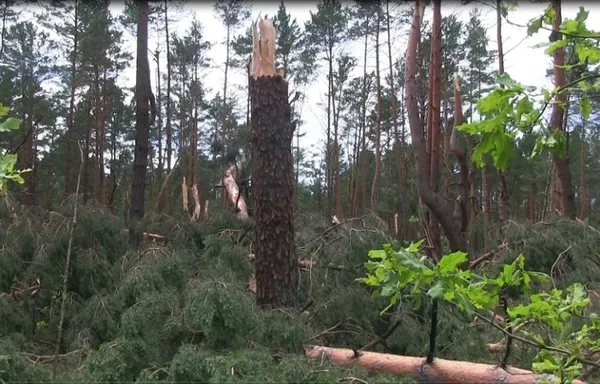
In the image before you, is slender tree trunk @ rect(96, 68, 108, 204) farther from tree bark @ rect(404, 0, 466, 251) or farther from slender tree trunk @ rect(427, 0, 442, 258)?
tree bark @ rect(404, 0, 466, 251)

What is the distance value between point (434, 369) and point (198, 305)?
1.46 metres

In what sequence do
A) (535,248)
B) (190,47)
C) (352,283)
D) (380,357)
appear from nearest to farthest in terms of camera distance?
(380,357)
(352,283)
(535,248)
(190,47)

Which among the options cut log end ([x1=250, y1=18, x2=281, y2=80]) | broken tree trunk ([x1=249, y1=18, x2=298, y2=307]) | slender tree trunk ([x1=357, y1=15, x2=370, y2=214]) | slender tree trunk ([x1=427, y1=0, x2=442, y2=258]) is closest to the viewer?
broken tree trunk ([x1=249, y1=18, x2=298, y2=307])

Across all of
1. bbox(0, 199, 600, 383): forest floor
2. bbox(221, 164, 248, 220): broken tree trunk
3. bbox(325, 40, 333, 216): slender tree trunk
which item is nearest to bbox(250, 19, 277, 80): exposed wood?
bbox(0, 199, 600, 383): forest floor

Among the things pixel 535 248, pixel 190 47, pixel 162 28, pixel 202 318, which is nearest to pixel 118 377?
pixel 202 318

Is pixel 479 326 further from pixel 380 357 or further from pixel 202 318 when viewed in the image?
pixel 202 318

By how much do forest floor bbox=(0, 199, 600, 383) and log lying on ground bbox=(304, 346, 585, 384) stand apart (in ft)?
0.91

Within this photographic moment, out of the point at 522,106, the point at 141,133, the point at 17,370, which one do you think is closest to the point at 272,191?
the point at 17,370

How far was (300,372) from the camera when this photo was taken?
2857 millimetres

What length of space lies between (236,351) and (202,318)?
0.84ft

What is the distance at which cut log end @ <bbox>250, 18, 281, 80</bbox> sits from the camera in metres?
4.47

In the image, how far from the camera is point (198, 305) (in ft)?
10.5

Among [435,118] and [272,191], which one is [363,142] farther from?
[272,191]

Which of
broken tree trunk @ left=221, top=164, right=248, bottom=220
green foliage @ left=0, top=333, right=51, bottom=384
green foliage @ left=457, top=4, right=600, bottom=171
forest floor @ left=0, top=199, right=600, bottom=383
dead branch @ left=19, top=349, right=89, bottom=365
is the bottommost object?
dead branch @ left=19, top=349, right=89, bottom=365
